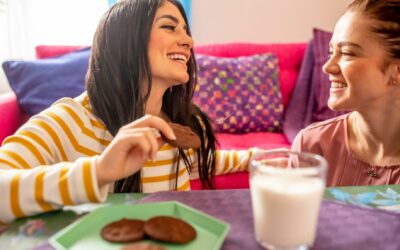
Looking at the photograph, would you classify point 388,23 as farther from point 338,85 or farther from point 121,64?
point 121,64

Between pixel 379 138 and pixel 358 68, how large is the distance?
8.8 inches

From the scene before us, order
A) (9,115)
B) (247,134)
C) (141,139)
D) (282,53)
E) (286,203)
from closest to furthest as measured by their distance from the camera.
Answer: (286,203), (141,139), (9,115), (247,134), (282,53)

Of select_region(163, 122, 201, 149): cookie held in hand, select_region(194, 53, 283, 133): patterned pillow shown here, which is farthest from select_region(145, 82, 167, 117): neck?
select_region(194, 53, 283, 133): patterned pillow

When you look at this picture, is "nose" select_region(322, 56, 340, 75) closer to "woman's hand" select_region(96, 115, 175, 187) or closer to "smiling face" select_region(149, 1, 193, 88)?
"smiling face" select_region(149, 1, 193, 88)

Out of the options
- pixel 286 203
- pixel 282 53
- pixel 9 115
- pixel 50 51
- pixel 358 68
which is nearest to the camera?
pixel 286 203

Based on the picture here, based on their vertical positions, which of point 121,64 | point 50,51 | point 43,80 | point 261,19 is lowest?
point 43,80

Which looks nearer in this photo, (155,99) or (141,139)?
(141,139)

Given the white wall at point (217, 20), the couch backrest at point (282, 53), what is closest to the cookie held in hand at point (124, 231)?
the couch backrest at point (282, 53)

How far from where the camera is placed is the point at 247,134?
2.16m

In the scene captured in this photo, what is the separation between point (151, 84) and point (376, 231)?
667mm

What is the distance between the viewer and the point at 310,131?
117 centimetres

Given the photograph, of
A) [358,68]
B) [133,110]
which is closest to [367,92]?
[358,68]

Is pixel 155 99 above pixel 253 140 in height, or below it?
above

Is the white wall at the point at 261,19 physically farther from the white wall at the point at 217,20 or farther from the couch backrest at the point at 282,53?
the couch backrest at the point at 282,53
